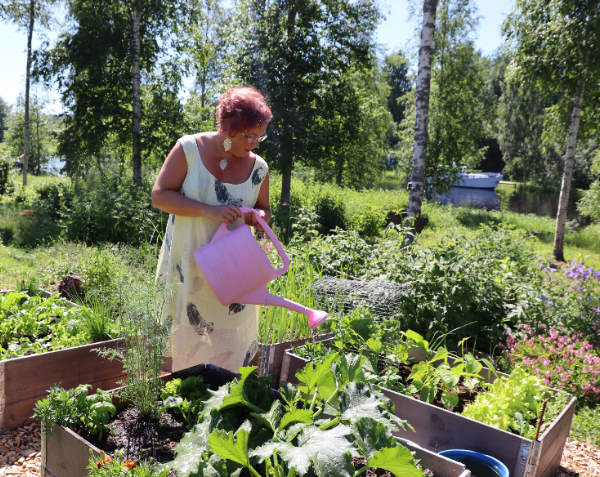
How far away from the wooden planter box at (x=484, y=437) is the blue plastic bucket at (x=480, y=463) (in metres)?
0.10

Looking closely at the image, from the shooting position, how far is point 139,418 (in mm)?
1240

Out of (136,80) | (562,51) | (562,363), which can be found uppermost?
(562,51)

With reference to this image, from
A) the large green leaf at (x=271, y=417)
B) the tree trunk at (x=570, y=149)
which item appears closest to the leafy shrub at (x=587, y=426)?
the large green leaf at (x=271, y=417)

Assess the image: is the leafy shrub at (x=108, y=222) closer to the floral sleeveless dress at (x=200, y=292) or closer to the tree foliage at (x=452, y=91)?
the floral sleeveless dress at (x=200, y=292)

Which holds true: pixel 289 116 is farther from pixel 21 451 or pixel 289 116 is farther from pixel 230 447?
pixel 230 447

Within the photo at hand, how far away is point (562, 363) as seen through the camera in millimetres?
2488

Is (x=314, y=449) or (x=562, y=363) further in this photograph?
(x=562, y=363)

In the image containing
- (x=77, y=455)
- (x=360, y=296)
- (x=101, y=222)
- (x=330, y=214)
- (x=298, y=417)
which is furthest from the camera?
(x=330, y=214)

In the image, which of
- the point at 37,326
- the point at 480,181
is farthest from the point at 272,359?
the point at 480,181

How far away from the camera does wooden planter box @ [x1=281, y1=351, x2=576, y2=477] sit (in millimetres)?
1465

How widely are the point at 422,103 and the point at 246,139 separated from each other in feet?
14.0

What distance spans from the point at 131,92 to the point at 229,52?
220cm

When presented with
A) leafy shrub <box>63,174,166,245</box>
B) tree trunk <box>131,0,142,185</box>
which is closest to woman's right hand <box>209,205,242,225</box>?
leafy shrub <box>63,174,166,245</box>

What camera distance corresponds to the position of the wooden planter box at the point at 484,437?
1465mm
